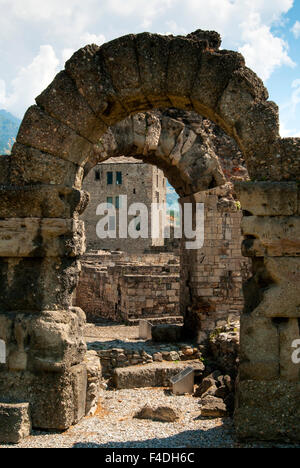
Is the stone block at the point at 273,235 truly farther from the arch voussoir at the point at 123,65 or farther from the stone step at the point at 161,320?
the stone step at the point at 161,320

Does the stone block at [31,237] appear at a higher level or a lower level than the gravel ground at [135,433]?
higher

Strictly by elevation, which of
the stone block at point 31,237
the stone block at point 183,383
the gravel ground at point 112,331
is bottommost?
the gravel ground at point 112,331

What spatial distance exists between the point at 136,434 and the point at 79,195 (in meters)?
2.63

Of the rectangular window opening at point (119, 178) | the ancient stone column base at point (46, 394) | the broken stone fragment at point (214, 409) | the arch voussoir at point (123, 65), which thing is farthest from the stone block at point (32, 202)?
the rectangular window opening at point (119, 178)

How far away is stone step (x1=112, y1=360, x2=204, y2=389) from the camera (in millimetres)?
7652

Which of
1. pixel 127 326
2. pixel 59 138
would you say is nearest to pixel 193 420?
pixel 59 138

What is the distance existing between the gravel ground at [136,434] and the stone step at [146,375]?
1287mm

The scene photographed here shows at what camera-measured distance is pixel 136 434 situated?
502 centimetres

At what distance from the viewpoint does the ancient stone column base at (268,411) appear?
4.50 metres

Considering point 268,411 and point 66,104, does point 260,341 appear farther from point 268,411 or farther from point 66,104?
point 66,104

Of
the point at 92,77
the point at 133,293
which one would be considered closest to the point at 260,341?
the point at 92,77

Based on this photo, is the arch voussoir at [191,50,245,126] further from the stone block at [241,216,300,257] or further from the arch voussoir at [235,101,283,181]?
the stone block at [241,216,300,257]

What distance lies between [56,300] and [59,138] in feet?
5.76
